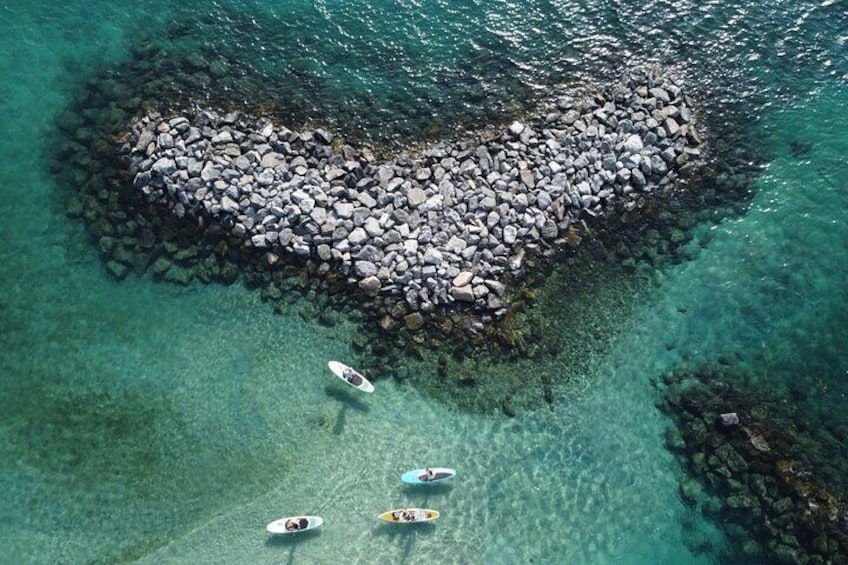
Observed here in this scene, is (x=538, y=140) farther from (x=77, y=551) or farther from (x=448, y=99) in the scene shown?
(x=77, y=551)

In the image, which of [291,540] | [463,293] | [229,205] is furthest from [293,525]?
[229,205]

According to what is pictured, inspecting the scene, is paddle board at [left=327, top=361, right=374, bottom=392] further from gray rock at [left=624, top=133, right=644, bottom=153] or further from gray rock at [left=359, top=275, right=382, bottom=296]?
gray rock at [left=624, top=133, right=644, bottom=153]

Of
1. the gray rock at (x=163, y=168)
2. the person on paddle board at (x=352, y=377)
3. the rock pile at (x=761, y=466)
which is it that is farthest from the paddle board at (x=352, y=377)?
the rock pile at (x=761, y=466)

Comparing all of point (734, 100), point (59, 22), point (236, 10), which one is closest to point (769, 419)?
point (734, 100)

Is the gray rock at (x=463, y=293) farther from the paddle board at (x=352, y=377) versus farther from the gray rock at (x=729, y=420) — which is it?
the gray rock at (x=729, y=420)

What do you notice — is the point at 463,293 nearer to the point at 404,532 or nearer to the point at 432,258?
the point at 432,258

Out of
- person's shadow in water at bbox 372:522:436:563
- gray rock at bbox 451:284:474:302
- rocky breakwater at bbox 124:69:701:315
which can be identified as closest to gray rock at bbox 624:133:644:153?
rocky breakwater at bbox 124:69:701:315
